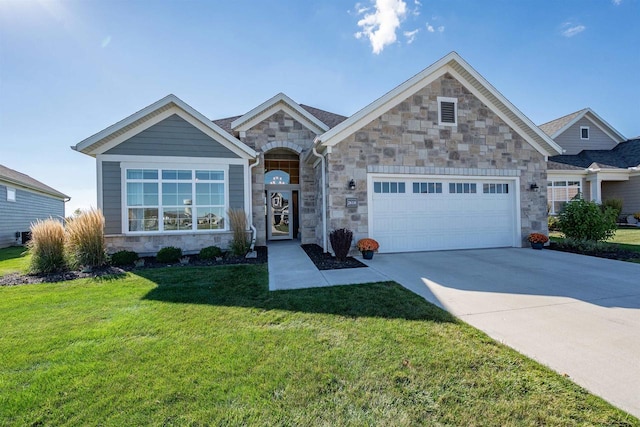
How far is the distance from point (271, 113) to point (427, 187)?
6.90 metres

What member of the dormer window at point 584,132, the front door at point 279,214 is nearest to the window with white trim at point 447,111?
the front door at point 279,214

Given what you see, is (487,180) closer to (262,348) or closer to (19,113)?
(262,348)

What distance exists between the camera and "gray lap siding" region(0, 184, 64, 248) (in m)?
14.2

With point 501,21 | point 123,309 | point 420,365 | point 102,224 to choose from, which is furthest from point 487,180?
point 102,224

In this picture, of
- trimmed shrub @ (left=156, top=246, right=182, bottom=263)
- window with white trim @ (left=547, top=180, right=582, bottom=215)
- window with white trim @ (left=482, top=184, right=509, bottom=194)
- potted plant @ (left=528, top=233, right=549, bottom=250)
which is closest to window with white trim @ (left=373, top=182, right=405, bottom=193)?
window with white trim @ (left=482, top=184, right=509, bottom=194)

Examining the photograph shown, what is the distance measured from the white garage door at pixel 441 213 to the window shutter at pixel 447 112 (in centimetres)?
208

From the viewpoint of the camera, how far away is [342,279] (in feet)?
19.1

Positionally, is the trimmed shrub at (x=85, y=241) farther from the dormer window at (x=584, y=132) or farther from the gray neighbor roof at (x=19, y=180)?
the dormer window at (x=584, y=132)

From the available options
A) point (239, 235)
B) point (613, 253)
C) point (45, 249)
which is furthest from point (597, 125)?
point (45, 249)

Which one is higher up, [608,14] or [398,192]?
[608,14]

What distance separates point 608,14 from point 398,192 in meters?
Answer: 10.6

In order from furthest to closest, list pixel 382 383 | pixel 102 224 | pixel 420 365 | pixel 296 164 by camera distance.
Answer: pixel 296 164
pixel 102 224
pixel 420 365
pixel 382 383

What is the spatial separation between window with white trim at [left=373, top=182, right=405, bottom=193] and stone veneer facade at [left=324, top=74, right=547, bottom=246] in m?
0.42

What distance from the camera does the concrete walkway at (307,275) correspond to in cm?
555
